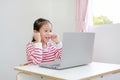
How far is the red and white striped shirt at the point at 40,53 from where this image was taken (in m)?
2.04

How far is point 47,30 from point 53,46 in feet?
0.65

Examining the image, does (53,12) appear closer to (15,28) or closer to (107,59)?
(15,28)

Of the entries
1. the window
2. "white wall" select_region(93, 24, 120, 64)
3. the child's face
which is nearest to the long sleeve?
the child's face

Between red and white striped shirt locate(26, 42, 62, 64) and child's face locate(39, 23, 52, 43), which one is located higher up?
child's face locate(39, 23, 52, 43)

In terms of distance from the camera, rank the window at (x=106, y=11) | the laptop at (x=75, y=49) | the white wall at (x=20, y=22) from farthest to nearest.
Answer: the white wall at (x=20, y=22) → the window at (x=106, y=11) → the laptop at (x=75, y=49)

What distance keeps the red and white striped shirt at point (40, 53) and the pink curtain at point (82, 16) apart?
2.25 ft

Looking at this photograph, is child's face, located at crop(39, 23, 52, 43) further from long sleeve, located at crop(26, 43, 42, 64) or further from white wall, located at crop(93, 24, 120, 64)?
white wall, located at crop(93, 24, 120, 64)

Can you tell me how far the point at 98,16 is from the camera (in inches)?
115

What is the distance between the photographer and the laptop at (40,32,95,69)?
160 cm

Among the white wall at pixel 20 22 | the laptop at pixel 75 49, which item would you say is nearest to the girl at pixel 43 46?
the laptop at pixel 75 49

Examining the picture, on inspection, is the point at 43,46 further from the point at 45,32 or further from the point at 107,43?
the point at 107,43

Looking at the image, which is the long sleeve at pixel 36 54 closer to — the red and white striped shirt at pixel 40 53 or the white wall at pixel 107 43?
the red and white striped shirt at pixel 40 53

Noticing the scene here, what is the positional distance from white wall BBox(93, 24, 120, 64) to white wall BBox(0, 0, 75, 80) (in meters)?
0.58

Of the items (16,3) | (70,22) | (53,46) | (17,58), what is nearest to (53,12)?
(70,22)
